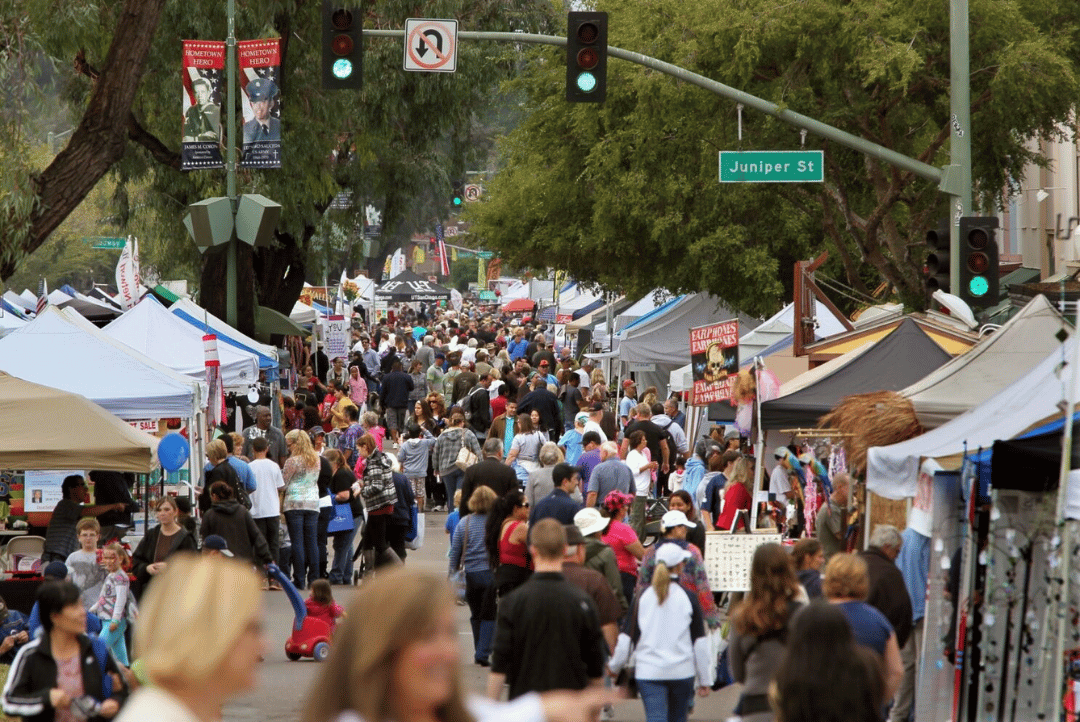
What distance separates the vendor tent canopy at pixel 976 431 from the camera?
9898 millimetres

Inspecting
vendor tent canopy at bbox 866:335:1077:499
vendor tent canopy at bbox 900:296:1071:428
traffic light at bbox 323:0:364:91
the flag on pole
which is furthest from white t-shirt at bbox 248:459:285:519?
the flag on pole

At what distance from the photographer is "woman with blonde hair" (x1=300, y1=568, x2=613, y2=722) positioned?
9.41ft

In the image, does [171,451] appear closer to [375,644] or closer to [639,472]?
[639,472]

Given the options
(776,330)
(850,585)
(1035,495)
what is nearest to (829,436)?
(1035,495)

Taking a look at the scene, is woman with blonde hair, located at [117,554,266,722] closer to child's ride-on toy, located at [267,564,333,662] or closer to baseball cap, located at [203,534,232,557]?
baseball cap, located at [203,534,232,557]

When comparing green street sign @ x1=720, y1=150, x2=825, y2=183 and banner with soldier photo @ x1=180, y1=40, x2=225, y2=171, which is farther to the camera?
banner with soldier photo @ x1=180, y1=40, x2=225, y2=171

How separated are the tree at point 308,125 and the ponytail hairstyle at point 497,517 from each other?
9.59 m

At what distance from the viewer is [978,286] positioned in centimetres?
1590

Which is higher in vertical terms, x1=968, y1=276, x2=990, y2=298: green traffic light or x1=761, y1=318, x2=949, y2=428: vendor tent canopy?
x1=968, y1=276, x2=990, y2=298: green traffic light

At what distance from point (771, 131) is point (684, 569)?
1310cm

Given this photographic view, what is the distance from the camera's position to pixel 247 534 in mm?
13602

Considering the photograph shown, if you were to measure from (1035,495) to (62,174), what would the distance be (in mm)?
8621

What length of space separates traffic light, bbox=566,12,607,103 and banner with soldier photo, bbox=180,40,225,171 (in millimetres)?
10128

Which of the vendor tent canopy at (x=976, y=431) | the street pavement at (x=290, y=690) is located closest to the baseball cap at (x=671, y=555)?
the street pavement at (x=290, y=690)
